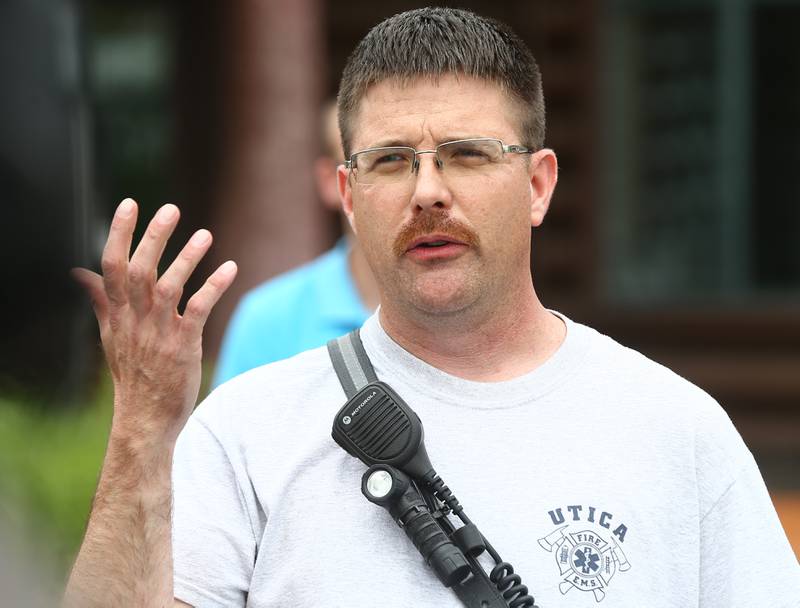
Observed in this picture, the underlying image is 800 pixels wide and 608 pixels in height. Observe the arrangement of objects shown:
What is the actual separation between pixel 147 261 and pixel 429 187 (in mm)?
519

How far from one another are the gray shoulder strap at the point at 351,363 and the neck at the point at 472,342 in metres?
0.06

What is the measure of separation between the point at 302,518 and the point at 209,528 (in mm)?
138

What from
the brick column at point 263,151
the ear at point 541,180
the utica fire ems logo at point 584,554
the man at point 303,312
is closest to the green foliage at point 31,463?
the utica fire ems logo at point 584,554

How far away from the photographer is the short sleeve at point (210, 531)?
6.07 ft

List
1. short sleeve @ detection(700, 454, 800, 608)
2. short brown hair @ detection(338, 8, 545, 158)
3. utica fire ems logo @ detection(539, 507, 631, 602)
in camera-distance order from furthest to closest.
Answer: short brown hair @ detection(338, 8, 545, 158), short sleeve @ detection(700, 454, 800, 608), utica fire ems logo @ detection(539, 507, 631, 602)

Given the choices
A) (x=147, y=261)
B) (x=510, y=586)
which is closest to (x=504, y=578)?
(x=510, y=586)

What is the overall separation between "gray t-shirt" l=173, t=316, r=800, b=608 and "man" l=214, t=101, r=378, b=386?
4.75 ft

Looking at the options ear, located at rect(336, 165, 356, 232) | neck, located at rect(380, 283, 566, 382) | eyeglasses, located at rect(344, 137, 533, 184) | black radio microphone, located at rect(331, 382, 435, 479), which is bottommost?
black radio microphone, located at rect(331, 382, 435, 479)

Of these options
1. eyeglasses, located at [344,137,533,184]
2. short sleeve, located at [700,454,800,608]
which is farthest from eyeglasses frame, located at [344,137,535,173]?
short sleeve, located at [700,454,800,608]

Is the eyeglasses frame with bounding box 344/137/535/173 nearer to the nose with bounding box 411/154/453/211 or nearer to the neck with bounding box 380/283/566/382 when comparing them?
the nose with bounding box 411/154/453/211

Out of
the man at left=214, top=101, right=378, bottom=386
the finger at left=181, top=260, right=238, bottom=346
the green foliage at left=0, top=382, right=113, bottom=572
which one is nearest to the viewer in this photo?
the green foliage at left=0, top=382, right=113, bottom=572

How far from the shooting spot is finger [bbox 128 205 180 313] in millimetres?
1649

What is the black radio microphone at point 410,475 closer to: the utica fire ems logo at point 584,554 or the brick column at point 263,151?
the utica fire ems logo at point 584,554

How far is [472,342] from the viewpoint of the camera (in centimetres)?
209
